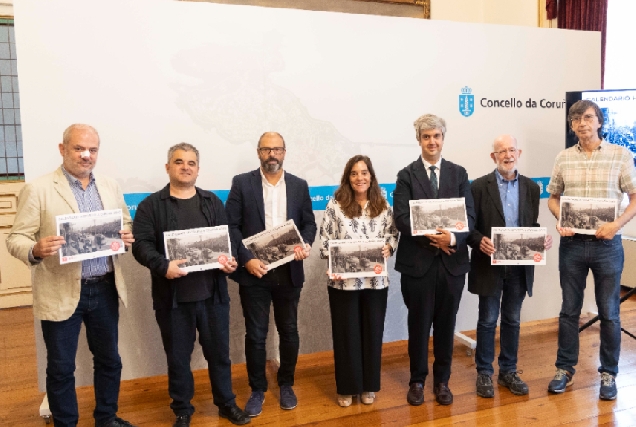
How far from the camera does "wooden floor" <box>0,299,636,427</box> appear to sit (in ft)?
10.0

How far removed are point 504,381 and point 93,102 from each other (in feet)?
10.5

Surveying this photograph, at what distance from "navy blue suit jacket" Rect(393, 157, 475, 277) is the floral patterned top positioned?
0.07 m

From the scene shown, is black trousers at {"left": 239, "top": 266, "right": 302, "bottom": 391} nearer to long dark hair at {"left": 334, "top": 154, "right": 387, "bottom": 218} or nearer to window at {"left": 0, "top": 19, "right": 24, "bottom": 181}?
long dark hair at {"left": 334, "top": 154, "right": 387, "bottom": 218}

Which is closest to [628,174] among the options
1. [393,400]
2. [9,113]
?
[393,400]

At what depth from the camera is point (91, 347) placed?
9.28ft

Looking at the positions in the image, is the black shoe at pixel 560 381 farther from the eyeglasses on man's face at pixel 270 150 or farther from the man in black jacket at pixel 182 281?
the eyeglasses on man's face at pixel 270 150

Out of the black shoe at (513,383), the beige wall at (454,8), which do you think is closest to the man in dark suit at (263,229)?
the black shoe at (513,383)

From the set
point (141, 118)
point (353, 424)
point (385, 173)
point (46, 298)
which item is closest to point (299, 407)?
point (353, 424)

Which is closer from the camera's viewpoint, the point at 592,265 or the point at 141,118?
the point at 592,265

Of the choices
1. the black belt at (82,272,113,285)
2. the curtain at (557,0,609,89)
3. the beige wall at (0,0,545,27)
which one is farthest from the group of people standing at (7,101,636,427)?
the beige wall at (0,0,545,27)

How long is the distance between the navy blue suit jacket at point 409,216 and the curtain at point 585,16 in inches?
139

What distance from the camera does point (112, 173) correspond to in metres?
3.51

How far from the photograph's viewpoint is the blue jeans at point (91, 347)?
264cm

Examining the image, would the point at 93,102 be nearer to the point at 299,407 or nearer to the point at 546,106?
the point at 299,407
